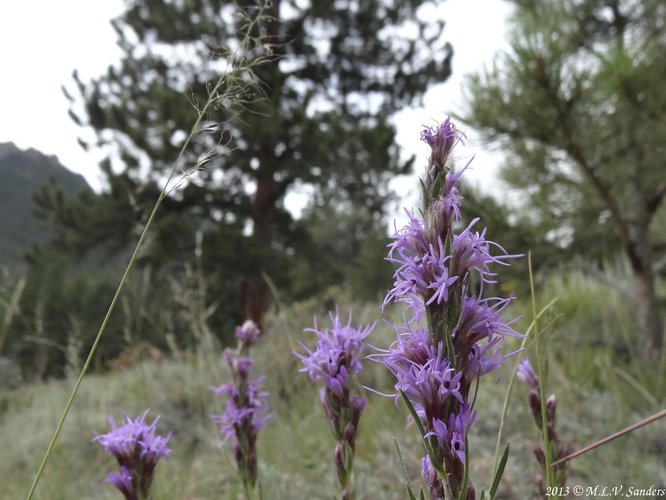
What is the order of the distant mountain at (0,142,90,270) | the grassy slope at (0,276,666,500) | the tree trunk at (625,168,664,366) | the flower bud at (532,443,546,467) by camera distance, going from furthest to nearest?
the distant mountain at (0,142,90,270) → the tree trunk at (625,168,664,366) → the grassy slope at (0,276,666,500) → the flower bud at (532,443,546,467)

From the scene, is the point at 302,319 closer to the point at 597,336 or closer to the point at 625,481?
the point at 597,336

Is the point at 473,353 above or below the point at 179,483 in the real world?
above

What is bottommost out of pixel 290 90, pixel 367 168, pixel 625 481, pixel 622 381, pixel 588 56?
pixel 625 481

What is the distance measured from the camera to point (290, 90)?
1219 cm

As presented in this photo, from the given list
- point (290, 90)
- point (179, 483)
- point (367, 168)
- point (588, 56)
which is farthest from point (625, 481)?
point (290, 90)

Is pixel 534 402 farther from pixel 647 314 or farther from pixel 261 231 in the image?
pixel 261 231

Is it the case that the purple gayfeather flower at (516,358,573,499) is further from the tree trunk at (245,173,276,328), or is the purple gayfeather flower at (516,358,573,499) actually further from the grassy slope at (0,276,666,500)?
the tree trunk at (245,173,276,328)

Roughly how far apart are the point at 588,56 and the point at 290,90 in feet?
30.6

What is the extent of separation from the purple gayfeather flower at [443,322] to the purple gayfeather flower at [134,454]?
2.21 feet

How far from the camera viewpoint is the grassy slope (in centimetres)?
248

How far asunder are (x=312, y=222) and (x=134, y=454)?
1513cm

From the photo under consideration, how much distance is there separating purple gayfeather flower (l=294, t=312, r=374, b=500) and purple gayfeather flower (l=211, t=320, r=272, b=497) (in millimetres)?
308

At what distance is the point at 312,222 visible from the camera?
16.2 metres

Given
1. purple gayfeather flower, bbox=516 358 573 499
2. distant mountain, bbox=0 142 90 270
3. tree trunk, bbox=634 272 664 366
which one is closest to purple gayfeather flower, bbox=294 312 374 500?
purple gayfeather flower, bbox=516 358 573 499
